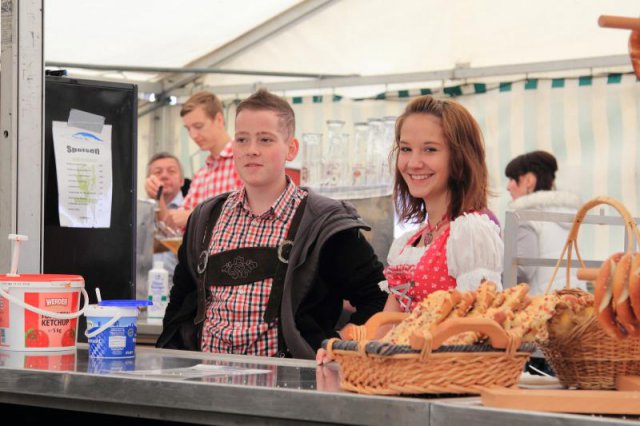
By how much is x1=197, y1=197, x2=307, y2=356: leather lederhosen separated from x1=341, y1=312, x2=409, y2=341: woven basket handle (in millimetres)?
931

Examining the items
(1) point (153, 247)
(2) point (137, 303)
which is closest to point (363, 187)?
(1) point (153, 247)

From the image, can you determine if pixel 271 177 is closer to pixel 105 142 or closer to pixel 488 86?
pixel 105 142

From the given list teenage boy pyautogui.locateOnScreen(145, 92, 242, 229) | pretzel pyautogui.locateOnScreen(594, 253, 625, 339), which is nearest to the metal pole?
pretzel pyautogui.locateOnScreen(594, 253, 625, 339)

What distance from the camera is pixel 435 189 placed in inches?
120

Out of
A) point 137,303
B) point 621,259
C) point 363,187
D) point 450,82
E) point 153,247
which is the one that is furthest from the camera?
point 450,82

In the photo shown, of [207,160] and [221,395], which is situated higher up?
[207,160]

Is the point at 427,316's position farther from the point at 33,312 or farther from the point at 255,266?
the point at 255,266

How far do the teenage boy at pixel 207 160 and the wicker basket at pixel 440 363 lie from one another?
3.53m

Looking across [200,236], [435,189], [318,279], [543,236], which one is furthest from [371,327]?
[543,236]

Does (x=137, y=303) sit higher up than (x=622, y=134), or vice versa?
(x=622, y=134)

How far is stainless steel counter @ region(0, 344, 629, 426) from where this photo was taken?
1.80 m

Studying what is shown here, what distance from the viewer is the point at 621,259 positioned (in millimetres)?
1874

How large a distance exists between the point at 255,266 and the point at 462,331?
150 cm

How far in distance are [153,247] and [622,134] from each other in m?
2.99
